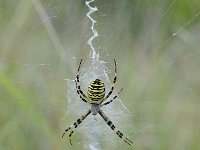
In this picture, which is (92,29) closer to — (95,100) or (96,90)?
(95,100)

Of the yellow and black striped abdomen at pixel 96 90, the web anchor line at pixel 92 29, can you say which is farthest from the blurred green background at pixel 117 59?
the yellow and black striped abdomen at pixel 96 90

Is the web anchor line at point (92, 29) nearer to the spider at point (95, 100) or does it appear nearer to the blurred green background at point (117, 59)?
the blurred green background at point (117, 59)

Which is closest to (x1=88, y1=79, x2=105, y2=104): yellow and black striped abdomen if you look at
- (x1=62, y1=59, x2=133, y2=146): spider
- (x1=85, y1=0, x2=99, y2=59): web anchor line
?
(x1=62, y1=59, x2=133, y2=146): spider

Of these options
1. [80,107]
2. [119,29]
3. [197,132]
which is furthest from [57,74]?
[197,132]

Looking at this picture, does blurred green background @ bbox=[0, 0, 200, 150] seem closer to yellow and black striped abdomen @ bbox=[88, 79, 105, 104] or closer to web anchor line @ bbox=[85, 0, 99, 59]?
web anchor line @ bbox=[85, 0, 99, 59]

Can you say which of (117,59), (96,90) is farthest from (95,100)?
(117,59)
